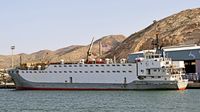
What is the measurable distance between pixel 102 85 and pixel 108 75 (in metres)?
1.85

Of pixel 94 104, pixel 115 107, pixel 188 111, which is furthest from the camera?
pixel 94 104

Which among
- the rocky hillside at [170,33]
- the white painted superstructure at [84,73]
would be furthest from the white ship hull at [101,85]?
the rocky hillside at [170,33]

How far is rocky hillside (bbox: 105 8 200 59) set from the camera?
422ft

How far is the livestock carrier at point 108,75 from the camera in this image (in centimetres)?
7325

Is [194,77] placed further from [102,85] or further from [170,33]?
[170,33]

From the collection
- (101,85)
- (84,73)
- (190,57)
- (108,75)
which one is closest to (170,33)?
(190,57)

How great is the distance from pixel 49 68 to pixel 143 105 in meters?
36.4

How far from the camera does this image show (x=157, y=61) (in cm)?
7406

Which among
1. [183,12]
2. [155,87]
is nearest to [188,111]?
[155,87]

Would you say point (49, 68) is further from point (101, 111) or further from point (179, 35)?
point (179, 35)

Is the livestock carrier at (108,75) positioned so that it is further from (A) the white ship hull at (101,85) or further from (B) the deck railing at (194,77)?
(B) the deck railing at (194,77)

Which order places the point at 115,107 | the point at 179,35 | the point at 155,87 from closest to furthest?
the point at 115,107 → the point at 155,87 → the point at 179,35

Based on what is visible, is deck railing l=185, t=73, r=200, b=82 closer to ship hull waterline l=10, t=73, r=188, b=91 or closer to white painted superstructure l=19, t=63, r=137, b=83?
ship hull waterline l=10, t=73, r=188, b=91

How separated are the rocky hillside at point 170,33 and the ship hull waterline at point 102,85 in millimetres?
48915
